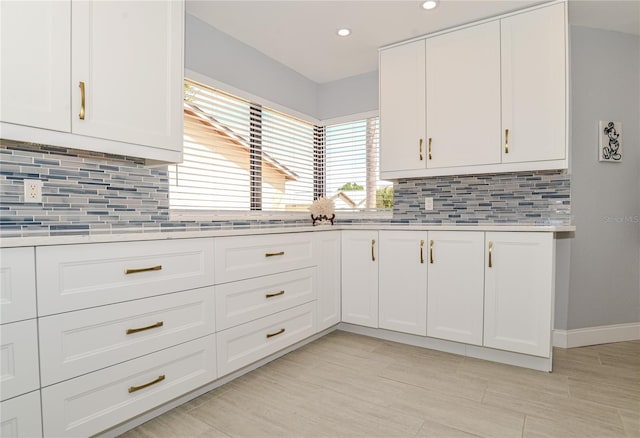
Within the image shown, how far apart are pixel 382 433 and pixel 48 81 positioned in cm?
212

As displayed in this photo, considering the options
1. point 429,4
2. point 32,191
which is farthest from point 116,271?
point 429,4

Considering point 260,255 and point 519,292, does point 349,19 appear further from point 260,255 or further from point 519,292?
point 519,292

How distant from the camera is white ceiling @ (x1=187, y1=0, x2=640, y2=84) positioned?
2.44 m

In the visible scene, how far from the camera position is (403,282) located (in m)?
2.81

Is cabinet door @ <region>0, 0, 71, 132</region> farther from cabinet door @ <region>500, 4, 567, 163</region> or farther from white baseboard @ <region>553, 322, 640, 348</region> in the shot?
white baseboard @ <region>553, 322, 640, 348</region>

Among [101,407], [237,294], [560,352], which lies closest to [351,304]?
[237,294]

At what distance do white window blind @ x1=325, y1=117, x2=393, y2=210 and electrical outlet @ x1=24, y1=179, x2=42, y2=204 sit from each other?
2.55 meters

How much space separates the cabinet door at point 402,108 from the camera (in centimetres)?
287

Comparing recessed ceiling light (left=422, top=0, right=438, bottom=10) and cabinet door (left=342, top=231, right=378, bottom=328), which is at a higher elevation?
recessed ceiling light (left=422, top=0, right=438, bottom=10)

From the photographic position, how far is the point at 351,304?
121 inches

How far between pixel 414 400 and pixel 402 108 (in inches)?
84.6

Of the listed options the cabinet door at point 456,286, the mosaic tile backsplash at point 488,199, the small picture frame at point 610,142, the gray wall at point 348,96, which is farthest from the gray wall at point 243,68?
the small picture frame at point 610,142

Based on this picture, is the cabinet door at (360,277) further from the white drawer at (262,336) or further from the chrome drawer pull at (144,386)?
the chrome drawer pull at (144,386)

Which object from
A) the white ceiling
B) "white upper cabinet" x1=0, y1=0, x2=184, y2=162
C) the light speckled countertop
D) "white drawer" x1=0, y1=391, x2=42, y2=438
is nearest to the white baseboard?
the light speckled countertop
